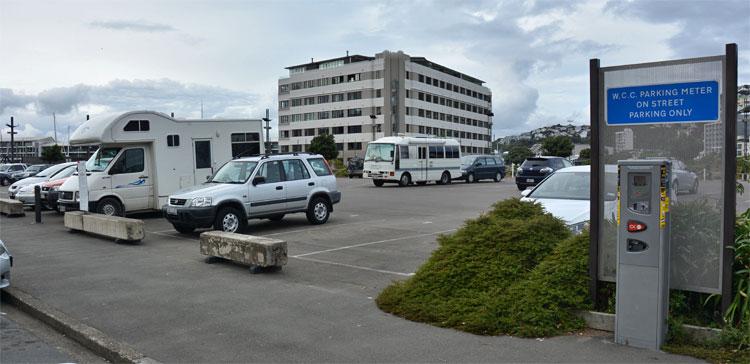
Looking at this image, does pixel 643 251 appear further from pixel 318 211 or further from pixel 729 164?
pixel 318 211

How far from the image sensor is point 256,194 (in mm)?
14031

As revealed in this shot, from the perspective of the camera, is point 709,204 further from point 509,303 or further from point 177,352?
point 177,352

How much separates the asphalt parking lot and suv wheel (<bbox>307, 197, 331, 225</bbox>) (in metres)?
0.54

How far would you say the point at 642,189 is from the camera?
207 inches

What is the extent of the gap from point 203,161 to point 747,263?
15.0 metres

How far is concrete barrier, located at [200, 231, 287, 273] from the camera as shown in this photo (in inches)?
358

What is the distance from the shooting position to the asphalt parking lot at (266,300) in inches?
214

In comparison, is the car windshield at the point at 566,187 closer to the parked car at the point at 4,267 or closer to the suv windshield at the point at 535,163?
the parked car at the point at 4,267

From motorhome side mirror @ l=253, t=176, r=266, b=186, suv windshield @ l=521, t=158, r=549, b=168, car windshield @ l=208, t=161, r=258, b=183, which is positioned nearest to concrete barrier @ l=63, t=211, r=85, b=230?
car windshield @ l=208, t=161, r=258, b=183

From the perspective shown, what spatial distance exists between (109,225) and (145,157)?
4.41 metres

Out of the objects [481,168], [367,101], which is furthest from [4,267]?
[367,101]

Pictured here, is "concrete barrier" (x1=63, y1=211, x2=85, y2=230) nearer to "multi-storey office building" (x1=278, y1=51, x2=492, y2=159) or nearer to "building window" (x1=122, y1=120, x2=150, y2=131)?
"building window" (x1=122, y1=120, x2=150, y2=131)

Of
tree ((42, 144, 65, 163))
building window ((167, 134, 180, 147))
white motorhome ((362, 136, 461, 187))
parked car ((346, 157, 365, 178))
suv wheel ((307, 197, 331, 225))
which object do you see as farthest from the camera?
tree ((42, 144, 65, 163))

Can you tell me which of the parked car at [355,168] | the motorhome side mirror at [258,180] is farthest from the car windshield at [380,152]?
the motorhome side mirror at [258,180]
